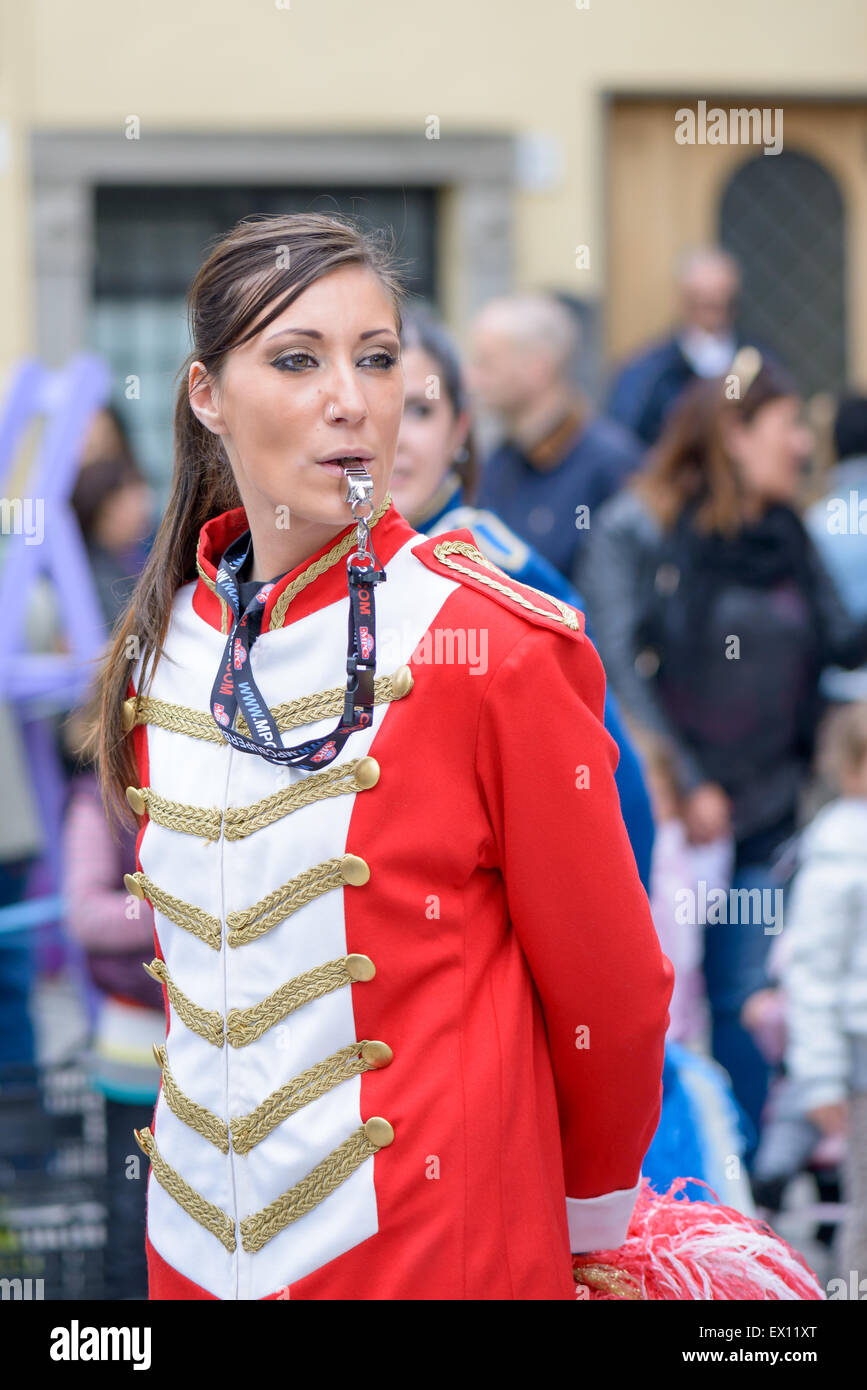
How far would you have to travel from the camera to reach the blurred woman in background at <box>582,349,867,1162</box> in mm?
4684

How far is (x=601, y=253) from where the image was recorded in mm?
8812

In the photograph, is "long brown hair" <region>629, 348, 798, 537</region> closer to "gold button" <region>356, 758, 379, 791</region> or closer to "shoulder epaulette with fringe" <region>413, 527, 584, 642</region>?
"shoulder epaulette with fringe" <region>413, 527, 584, 642</region>

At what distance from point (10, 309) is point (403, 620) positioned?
7.23 m

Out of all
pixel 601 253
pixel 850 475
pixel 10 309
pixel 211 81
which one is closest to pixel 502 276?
pixel 601 253

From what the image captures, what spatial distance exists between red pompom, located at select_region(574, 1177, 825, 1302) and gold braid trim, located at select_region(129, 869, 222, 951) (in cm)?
53

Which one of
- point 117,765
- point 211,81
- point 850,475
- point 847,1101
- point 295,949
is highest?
point 211,81

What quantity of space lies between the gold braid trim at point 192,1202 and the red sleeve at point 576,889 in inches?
13.8

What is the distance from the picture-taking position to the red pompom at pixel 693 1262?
76.6 inches

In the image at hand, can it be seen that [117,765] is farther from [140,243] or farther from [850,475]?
[140,243]

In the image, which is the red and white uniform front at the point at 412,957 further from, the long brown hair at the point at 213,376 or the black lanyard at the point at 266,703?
the long brown hair at the point at 213,376

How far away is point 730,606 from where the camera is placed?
4691mm

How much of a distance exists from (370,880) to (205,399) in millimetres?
519

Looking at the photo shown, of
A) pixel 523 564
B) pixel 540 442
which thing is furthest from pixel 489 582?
pixel 540 442

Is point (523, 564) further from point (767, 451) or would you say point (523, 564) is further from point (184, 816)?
point (767, 451)
